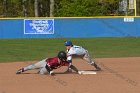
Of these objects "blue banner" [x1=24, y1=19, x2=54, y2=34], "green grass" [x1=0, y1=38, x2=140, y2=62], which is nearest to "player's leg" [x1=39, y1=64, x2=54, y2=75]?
"green grass" [x1=0, y1=38, x2=140, y2=62]

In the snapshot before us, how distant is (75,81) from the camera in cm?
1411

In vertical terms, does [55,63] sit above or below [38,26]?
below

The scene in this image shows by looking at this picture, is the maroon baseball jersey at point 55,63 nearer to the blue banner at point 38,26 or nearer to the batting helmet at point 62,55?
the batting helmet at point 62,55

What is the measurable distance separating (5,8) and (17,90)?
4715 cm

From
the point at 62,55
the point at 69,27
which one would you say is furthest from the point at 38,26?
the point at 62,55

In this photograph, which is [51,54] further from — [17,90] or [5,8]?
[5,8]

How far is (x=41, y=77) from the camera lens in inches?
596

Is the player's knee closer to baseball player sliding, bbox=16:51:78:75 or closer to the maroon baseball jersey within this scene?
baseball player sliding, bbox=16:51:78:75

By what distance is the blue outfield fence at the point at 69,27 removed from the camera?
116 ft

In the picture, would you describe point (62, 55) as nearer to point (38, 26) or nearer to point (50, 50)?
point (50, 50)

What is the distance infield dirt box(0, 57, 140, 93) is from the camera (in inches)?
491

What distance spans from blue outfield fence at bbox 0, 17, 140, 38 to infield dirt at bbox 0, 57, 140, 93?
17.0 meters

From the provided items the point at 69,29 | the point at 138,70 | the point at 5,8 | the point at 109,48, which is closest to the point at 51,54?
the point at 109,48

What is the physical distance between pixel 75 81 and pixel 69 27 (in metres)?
21.8
